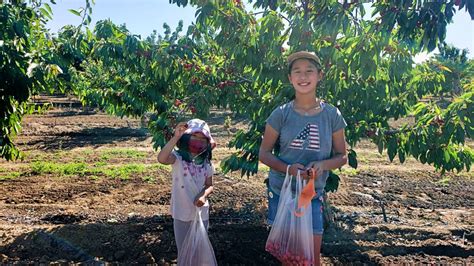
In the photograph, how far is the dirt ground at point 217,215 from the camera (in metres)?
3.42

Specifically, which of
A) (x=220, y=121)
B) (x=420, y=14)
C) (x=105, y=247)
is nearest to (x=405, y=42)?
(x=420, y=14)

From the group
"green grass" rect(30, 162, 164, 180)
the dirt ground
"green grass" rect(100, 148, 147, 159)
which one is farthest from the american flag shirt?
"green grass" rect(100, 148, 147, 159)

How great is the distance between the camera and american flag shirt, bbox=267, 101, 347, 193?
7.33ft

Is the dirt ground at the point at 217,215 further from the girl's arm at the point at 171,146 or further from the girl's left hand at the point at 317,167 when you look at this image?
the girl's left hand at the point at 317,167

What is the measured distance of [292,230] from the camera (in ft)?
7.12

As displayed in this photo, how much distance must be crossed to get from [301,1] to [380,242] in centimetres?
223

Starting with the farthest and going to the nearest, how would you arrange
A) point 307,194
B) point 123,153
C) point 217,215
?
point 123,153
point 217,215
point 307,194

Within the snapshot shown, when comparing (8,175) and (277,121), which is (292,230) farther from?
(8,175)

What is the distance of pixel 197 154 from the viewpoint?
2.50m

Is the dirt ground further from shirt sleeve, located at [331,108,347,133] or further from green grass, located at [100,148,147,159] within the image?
shirt sleeve, located at [331,108,347,133]

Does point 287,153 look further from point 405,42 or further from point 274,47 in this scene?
point 405,42

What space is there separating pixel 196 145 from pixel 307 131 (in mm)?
665

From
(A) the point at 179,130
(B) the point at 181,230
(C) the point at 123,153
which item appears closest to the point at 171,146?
(A) the point at 179,130

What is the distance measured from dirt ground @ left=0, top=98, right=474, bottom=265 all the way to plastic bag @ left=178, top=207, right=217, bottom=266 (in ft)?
2.65
